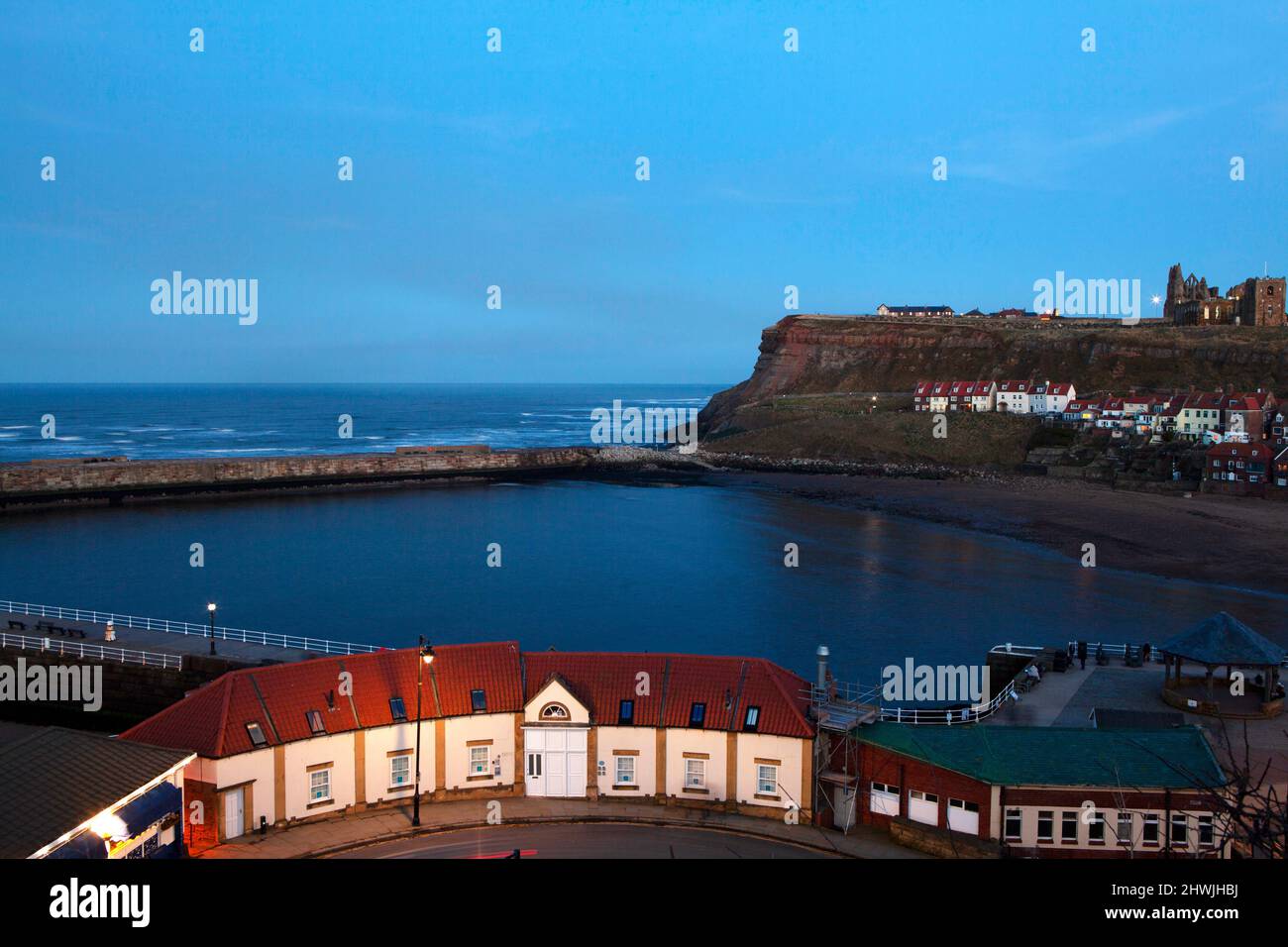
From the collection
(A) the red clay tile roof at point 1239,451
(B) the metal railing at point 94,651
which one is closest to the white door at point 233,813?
(B) the metal railing at point 94,651

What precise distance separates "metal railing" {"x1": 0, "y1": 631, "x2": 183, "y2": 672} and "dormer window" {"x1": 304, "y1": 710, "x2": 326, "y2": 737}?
11.4m

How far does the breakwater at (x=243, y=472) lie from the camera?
7650 centimetres

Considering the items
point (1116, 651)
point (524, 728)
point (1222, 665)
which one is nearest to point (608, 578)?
point (1116, 651)

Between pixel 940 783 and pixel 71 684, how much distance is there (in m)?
26.1

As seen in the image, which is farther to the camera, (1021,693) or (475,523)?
(475,523)

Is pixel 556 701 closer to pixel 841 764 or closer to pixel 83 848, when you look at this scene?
pixel 841 764

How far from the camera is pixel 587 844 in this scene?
1898 centimetres

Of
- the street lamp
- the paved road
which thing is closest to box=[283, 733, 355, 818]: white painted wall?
the street lamp

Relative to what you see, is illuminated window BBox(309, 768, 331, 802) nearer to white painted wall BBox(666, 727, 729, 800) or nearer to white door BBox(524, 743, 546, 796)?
white door BBox(524, 743, 546, 796)

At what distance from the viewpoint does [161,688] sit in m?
30.1

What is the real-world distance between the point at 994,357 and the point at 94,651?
117 m
